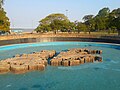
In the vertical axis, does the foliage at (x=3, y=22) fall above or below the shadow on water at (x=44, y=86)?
above

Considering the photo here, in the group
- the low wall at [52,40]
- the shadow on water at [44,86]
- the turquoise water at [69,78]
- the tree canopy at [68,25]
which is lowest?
the shadow on water at [44,86]

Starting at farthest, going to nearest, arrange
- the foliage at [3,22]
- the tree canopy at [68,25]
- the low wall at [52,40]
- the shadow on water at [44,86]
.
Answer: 1. the tree canopy at [68,25]
2. the foliage at [3,22]
3. the low wall at [52,40]
4. the shadow on water at [44,86]

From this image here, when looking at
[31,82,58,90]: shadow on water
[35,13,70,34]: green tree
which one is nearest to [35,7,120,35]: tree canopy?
[35,13,70,34]: green tree

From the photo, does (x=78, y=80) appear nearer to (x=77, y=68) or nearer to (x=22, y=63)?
(x=77, y=68)

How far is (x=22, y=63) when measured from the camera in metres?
20.1

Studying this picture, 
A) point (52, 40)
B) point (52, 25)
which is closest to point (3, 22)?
point (52, 40)

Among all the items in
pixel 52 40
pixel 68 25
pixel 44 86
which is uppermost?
pixel 68 25

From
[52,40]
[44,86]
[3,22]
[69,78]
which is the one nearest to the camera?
[44,86]

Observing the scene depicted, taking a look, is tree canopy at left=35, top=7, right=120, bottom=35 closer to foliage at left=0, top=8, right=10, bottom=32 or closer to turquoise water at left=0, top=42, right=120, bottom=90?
foliage at left=0, top=8, right=10, bottom=32

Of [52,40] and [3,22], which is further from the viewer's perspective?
[3,22]

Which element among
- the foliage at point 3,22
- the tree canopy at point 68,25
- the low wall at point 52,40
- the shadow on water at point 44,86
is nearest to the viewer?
the shadow on water at point 44,86

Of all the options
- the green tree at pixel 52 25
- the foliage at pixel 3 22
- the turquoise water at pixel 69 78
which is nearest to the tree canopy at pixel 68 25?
the green tree at pixel 52 25

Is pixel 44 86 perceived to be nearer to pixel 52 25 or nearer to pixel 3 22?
pixel 3 22

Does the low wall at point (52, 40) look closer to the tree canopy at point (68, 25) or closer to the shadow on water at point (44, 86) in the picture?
the tree canopy at point (68, 25)
